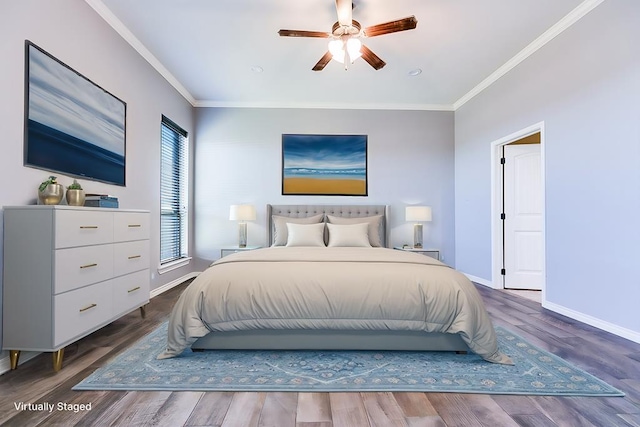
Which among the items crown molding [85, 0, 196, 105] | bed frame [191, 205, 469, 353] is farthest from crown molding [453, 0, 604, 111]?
crown molding [85, 0, 196, 105]

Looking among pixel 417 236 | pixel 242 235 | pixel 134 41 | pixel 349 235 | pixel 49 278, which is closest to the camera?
pixel 49 278

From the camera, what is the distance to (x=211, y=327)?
2016mm

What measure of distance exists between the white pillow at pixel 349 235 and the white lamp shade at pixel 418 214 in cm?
87

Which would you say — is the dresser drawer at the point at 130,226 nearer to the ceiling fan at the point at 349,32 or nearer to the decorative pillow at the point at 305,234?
the decorative pillow at the point at 305,234

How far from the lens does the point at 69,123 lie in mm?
2346

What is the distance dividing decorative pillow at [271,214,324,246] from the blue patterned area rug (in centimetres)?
220

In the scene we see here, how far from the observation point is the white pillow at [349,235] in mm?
3883

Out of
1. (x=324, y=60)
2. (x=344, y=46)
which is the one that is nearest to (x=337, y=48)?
(x=344, y=46)

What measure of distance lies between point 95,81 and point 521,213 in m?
5.11

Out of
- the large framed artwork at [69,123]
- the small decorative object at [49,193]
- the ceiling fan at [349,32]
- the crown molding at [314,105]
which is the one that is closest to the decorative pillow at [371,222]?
the crown molding at [314,105]

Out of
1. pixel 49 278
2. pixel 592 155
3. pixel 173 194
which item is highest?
pixel 592 155

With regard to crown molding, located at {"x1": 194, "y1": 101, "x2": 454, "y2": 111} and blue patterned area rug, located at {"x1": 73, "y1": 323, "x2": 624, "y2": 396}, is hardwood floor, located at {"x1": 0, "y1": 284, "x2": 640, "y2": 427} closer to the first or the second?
blue patterned area rug, located at {"x1": 73, "y1": 323, "x2": 624, "y2": 396}

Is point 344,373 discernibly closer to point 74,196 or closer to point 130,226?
point 130,226

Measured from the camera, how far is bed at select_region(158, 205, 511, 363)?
6.52ft
